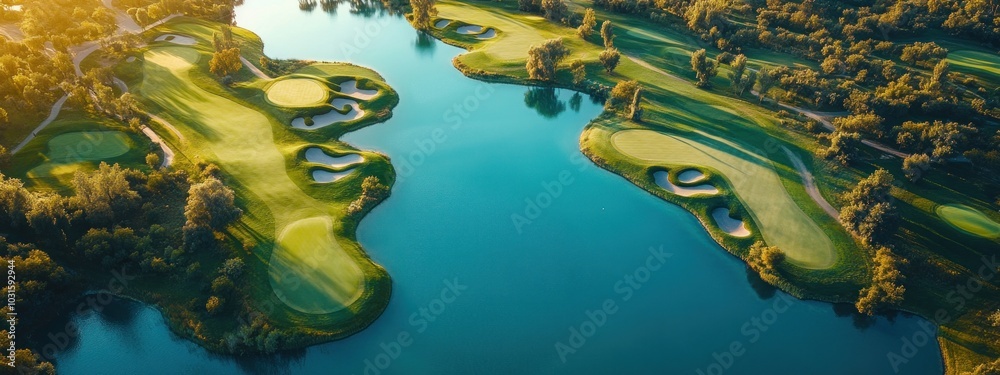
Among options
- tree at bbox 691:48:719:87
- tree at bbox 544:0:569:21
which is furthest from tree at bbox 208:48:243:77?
tree at bbox 691:48:719:87

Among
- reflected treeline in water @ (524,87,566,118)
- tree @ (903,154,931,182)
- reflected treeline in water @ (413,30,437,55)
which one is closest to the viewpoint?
tree @ (903,154,931,182)

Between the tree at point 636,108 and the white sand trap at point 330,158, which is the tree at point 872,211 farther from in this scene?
the white sand trap at point 330,158

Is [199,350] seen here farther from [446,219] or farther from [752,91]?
[752,91]

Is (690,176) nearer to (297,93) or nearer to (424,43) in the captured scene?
(297,93)

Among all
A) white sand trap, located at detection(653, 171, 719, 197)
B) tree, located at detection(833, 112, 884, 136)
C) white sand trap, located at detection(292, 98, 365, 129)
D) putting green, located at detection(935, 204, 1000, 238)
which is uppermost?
tree, located at detection(833, 112, 884, 136)

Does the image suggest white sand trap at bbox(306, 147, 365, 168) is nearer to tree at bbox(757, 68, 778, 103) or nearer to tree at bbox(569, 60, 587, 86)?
tree at bbox(569, 60, 587, 86)

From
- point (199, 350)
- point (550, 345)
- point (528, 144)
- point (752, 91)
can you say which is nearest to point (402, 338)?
point (550, 345)

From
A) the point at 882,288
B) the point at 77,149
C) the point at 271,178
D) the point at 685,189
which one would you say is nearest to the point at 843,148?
the point at 685,189
